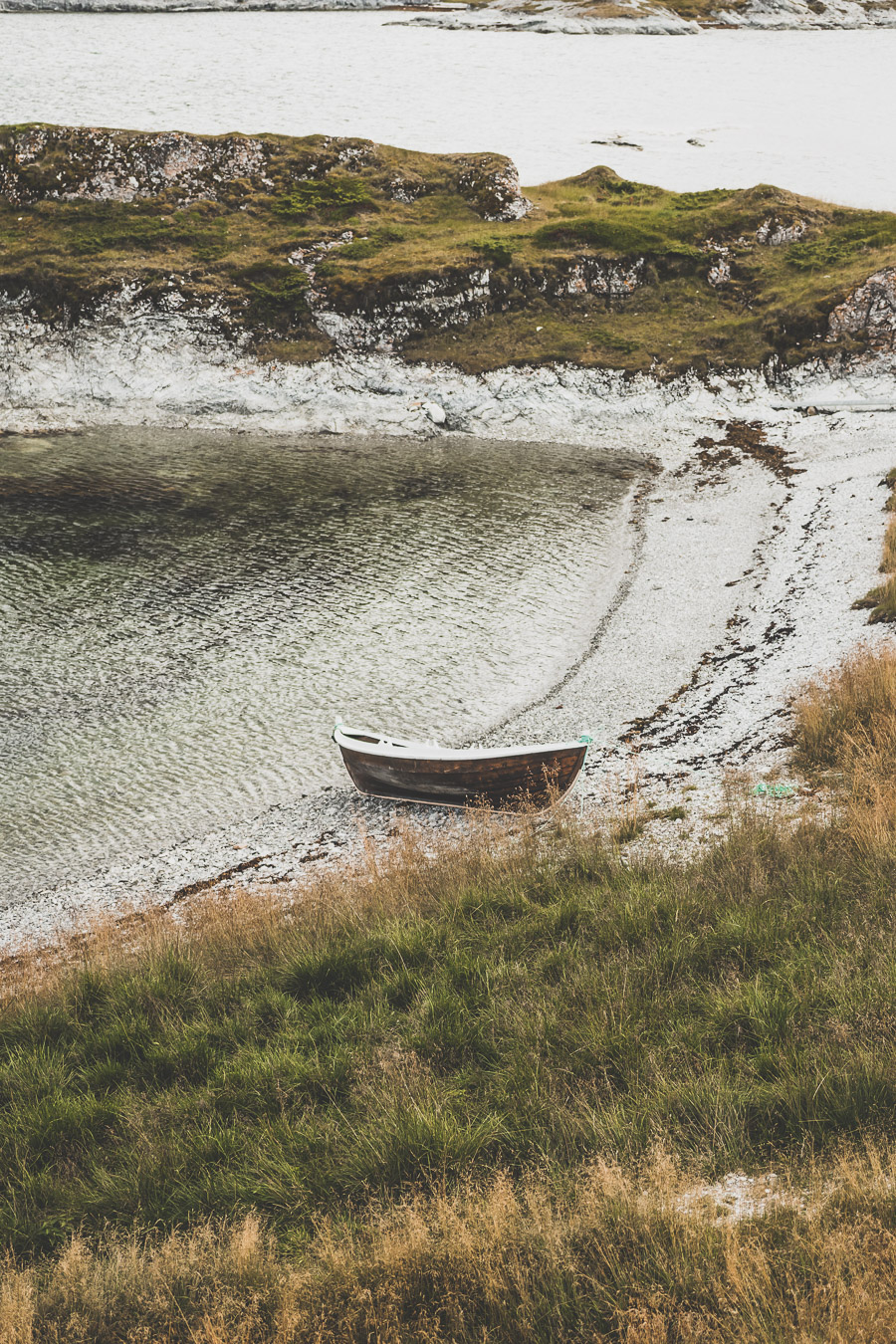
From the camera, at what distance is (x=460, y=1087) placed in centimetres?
681

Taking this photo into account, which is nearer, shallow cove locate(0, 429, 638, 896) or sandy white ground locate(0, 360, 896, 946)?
sandy white ground locate(0, 360, 896, 946)

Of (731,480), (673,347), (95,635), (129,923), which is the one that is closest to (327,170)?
(673,347)

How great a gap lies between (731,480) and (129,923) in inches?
1163

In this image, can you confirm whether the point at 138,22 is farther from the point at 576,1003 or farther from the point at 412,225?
the point at 576,1003

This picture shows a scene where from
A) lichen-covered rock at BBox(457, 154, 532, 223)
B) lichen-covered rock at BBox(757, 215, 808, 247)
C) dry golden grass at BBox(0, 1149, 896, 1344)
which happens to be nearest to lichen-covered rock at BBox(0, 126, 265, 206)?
lichen-covered rock at BBox(457, 154, 532, 223)

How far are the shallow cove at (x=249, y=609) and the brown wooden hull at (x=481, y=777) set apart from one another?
226 cm

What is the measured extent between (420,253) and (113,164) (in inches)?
822

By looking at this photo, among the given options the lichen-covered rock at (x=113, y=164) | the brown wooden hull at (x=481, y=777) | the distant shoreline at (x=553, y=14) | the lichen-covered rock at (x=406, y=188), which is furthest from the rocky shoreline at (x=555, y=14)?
the brown wooden hull at (x=481, y=777)

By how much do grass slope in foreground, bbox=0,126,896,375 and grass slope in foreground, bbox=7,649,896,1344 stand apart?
130 ft

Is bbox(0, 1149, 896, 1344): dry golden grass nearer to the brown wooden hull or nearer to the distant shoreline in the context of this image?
the brown wooden hull

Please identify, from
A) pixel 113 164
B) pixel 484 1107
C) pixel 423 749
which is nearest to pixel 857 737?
pixel 423 749

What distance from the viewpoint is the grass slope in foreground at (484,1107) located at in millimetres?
4559

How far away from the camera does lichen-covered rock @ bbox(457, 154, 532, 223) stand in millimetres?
53500

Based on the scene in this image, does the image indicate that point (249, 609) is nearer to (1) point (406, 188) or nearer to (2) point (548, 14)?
(1) point (406, 188)
